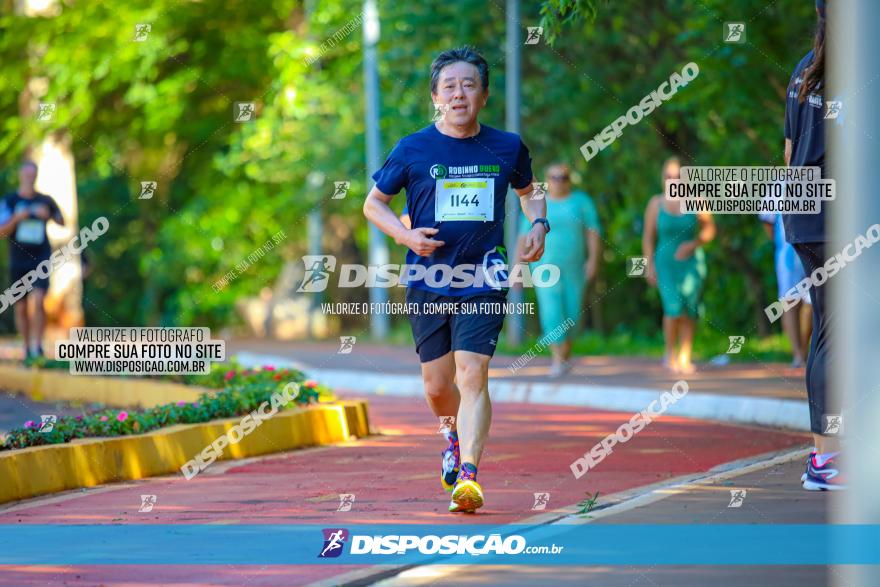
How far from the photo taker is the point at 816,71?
824 cm

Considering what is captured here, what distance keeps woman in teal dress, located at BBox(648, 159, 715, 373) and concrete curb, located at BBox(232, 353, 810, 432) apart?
1.73 meters

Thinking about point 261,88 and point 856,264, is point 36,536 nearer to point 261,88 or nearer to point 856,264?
point 856,264

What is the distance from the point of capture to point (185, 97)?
3672 centimetres

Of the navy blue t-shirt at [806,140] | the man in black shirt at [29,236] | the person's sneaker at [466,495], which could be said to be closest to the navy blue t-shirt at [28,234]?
the man in black shirt at [29,236]

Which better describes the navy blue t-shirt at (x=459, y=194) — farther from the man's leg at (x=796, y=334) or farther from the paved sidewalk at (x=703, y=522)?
the man's leg at (x=796, y=334)

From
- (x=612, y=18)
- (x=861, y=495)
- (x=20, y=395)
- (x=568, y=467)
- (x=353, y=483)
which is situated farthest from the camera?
(x=612, y=18)

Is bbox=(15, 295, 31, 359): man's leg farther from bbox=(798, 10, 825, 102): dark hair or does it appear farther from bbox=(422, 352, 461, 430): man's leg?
bbox=(798, 10, 825, 102): dark hair

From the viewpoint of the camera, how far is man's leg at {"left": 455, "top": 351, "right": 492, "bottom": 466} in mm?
8297

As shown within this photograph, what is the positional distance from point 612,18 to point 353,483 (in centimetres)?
1607

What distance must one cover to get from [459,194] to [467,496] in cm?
148

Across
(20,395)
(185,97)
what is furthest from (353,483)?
(185,97)

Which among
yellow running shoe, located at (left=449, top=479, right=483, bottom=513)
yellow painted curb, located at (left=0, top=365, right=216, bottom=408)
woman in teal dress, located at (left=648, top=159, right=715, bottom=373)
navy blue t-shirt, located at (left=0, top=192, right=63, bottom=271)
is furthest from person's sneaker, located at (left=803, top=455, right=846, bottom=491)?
navy blue t-shirt, located at (left=0, top=192, right=63, bottom=271)

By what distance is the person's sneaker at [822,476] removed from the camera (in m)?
8.38

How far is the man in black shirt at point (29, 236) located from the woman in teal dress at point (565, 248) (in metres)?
5.66
